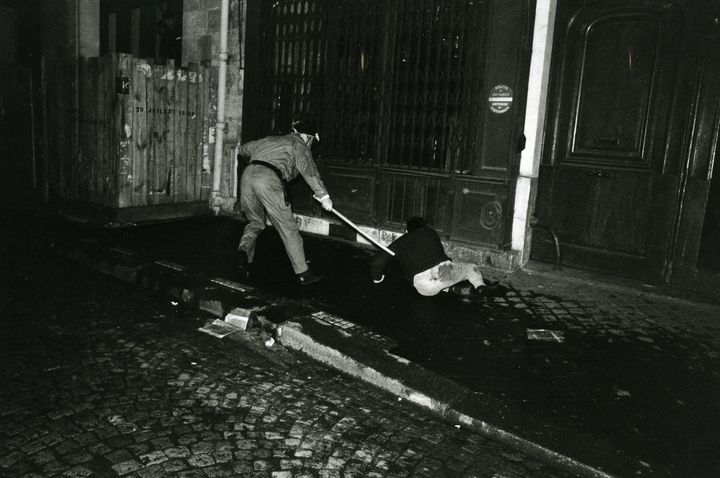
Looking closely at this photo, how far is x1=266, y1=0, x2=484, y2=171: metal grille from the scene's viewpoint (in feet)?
24.7

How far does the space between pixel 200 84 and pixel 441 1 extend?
4474 millimetres

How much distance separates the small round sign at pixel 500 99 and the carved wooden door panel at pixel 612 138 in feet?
1.99

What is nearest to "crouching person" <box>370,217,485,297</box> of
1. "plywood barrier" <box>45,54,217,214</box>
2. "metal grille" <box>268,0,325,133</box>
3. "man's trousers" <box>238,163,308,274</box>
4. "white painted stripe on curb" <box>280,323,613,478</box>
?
"man's trousers" <box>238,163,308,274</box>

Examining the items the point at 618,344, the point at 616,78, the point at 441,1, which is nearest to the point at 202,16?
the point at 441,1

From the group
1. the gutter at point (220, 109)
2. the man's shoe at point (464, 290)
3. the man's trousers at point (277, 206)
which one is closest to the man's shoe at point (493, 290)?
the man's shoe at point (464, 290)

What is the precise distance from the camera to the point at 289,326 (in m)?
5.16

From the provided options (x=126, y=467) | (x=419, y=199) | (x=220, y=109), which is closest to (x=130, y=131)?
(x=220, y=109)

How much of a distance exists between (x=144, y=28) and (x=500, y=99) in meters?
8.16

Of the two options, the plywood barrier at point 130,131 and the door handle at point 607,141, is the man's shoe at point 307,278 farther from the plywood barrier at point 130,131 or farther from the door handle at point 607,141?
the plywood barrier at point 130,131

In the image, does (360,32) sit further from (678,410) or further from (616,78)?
(678,410)

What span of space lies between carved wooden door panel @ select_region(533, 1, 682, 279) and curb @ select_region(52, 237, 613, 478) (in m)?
3.71

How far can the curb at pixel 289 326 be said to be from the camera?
370 cm

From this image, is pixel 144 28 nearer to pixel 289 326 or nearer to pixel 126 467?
pixel 289 326

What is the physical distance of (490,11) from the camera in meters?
7.11
